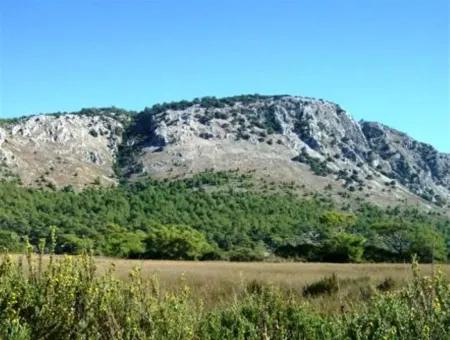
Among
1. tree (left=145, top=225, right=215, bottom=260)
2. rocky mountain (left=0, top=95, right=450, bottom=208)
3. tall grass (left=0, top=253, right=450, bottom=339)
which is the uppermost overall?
rocky mountain (left=0, top=95, right=450, bottom=208)

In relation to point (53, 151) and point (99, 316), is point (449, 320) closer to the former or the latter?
point (99, 316)

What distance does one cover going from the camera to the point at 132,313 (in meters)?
7.71

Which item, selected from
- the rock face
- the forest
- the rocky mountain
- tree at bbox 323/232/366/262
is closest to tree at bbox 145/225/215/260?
the forest

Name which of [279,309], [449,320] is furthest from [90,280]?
[449,320]

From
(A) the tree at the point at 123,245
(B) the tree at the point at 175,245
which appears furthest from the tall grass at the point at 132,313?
(B) the tree at the point at 175,245

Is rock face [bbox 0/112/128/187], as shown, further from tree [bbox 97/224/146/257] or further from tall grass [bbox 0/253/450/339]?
tall grass [bbox 0/253/450/339]

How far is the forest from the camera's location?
249 feet

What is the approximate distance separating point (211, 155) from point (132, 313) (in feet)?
569

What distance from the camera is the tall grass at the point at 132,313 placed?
7.14m

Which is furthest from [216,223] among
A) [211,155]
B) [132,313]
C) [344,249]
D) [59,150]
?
[132,313]

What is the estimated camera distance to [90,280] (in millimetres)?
8039

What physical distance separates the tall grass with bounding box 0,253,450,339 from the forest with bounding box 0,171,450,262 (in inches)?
2126

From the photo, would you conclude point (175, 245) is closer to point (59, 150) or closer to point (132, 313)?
point (132, 313)

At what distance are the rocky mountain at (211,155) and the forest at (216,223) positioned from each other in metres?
8.82
